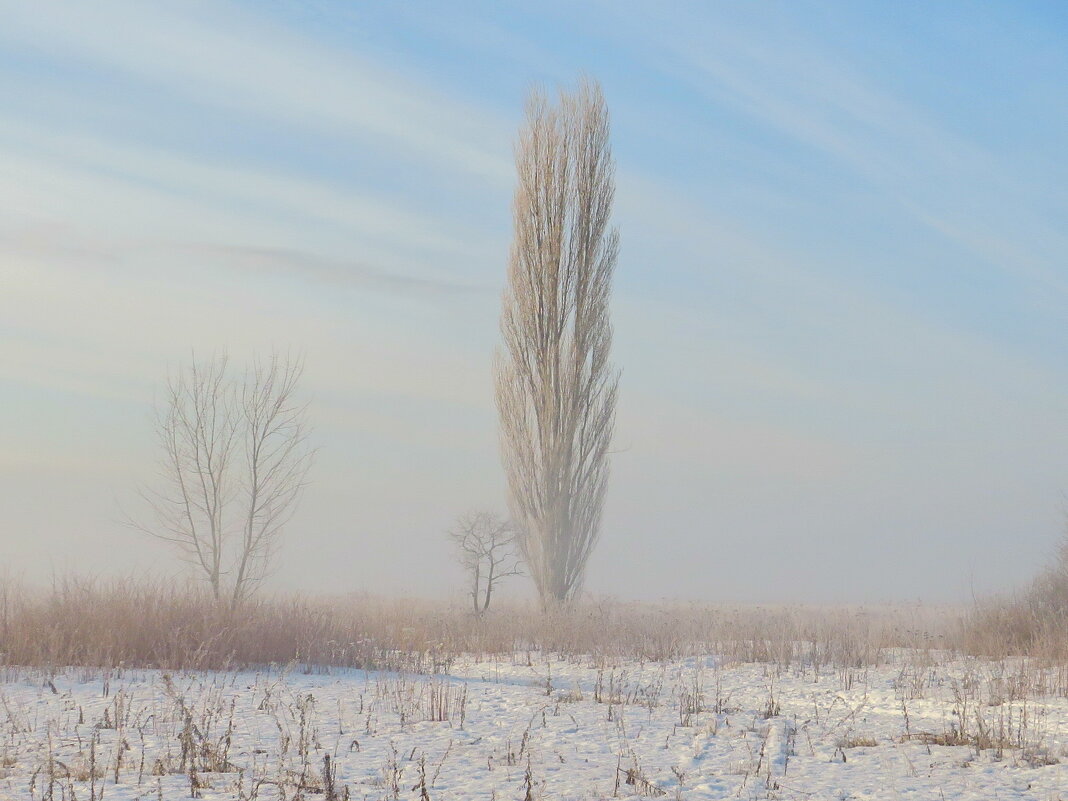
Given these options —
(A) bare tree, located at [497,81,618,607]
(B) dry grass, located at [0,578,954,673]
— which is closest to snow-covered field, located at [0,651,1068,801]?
(B) dry grass, located at [0,578,954,673]

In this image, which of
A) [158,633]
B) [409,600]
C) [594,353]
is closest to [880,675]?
[158,633]

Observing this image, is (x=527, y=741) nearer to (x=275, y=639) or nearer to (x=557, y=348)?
(x=275, y=639)

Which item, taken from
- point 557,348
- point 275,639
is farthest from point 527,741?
point 557,348

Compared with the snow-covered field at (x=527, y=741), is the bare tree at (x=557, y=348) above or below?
above

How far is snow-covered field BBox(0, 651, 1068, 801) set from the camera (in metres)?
4.49

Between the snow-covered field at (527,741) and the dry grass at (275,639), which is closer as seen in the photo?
the snow-covered field at (527,741)

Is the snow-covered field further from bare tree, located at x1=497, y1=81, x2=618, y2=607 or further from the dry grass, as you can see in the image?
bare tree, located at x1=497, y1=81, x2=618, y2=607

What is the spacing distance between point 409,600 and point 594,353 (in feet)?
25.3

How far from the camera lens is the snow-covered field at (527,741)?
14.7ft

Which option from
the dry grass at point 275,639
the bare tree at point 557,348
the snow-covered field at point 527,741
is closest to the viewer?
the snow-covered field at point 527,741

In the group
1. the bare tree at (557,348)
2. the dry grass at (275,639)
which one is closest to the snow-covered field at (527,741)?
the dry grass at (275,639)

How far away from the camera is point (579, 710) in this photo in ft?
22.4

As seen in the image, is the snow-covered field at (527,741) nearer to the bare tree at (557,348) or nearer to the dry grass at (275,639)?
the dry grass at (275,639)

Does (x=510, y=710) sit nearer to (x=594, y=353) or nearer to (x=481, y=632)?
(x=481, y=632)
